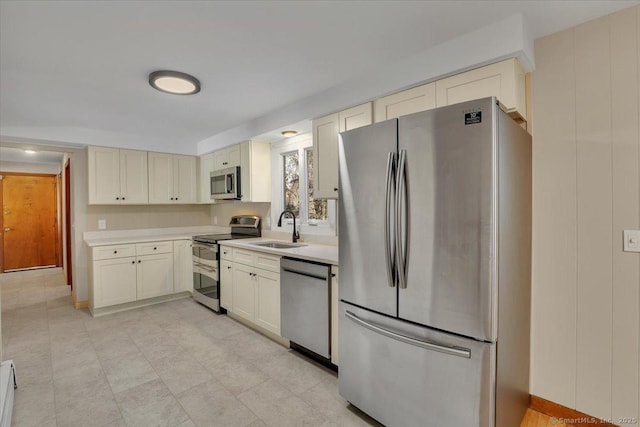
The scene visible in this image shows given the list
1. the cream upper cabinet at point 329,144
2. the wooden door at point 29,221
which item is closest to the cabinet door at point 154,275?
the cream upper cabinet at point 329,144

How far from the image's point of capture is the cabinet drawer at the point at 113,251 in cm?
366

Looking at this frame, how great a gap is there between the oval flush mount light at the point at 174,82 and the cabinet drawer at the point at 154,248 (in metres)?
2.22

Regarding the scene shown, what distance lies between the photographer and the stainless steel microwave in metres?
3.96

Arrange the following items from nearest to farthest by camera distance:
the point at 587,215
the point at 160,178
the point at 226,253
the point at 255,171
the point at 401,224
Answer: the point at 401,224
the point at 587,215
the point at 226,253
the point at 255,171
the point at 160,178

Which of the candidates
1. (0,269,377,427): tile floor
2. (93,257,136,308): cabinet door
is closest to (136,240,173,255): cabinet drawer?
(93,257,136,308): cabinet door

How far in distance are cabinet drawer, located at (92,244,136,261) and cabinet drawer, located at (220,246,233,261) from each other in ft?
4.07

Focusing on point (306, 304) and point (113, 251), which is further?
point (113, 251)

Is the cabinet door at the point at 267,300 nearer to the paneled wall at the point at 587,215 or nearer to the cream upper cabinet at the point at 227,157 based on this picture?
the cream upper cabinet at the point at 227,157

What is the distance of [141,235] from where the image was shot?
454 centimetres

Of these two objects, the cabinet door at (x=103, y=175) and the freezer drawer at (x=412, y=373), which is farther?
the cabinet door at (x=103, y=175)

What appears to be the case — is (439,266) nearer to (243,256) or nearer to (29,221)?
(243,256)

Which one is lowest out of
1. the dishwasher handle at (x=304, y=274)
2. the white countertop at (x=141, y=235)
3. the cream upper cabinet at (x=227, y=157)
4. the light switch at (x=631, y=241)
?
the dishwasher handle at (x=304, y=274)

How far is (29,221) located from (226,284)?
19.2ft

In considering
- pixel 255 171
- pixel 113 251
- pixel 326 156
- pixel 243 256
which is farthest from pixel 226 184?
pixel 326 156
